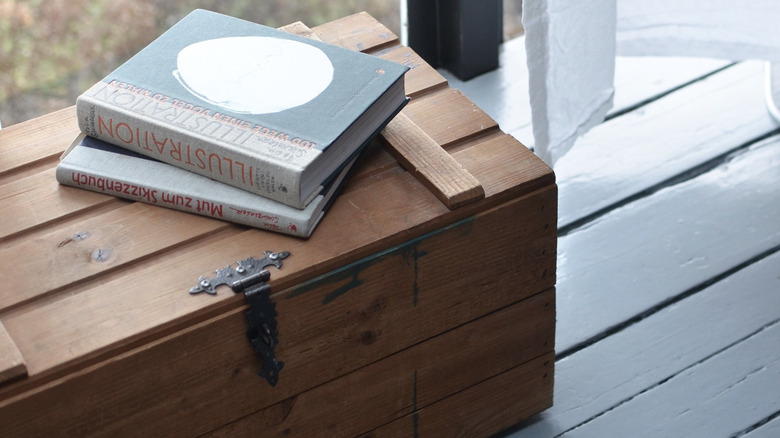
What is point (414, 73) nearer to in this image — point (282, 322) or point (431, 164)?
point (431, 164)

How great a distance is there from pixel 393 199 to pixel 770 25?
788mm

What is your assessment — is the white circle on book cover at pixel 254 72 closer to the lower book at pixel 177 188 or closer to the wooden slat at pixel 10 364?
the lower book at pixel 177 188

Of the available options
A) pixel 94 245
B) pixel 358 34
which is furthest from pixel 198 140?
pixel 358 34

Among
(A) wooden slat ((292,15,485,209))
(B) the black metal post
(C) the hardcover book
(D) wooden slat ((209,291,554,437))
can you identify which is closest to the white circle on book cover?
(C) the hardcover book

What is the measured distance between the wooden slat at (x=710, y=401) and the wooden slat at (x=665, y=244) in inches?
5.1

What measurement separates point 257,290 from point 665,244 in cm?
79

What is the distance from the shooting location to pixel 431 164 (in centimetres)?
114

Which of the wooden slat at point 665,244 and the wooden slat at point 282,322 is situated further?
the wooden slat at point 665,244

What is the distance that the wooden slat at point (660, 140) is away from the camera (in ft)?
5.49

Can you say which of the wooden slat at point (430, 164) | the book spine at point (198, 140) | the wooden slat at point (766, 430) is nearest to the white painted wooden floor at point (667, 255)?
the wooden slat at point (766, 430)

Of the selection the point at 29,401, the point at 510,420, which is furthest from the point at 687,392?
the point at 29,401

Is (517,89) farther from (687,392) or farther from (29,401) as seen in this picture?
(29,401)

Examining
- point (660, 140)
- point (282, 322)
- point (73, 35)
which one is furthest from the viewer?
point (73, 35)

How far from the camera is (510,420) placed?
131 centimetres
